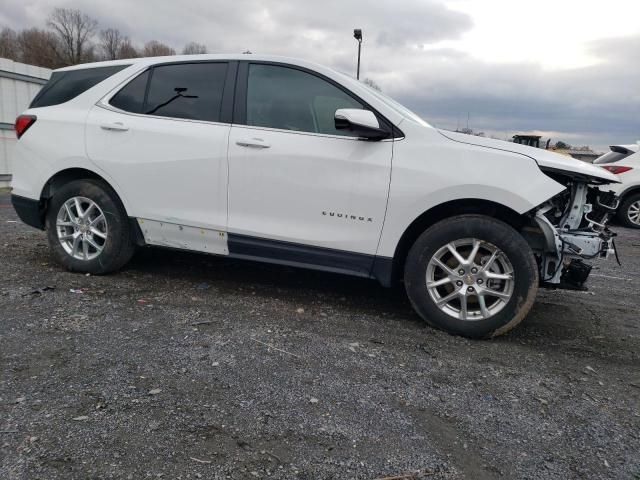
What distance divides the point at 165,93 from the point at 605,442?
152 inches

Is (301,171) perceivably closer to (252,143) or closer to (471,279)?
(252,143)

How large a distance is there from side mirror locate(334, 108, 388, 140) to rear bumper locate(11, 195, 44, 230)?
2882 mm

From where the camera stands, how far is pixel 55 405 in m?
2.31

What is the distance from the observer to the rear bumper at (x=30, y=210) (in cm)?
434

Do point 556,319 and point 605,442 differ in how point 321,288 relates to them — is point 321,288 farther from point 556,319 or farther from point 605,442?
point 605,442

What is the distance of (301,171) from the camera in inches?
140

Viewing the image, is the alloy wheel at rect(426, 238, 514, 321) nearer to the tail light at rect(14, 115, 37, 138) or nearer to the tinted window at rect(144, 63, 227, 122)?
the tinted window at rect(144, 63, 227, 122)

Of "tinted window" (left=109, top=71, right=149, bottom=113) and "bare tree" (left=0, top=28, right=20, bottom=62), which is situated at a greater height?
"bare tree" (left=0, top=28, right=20, bottom=62)

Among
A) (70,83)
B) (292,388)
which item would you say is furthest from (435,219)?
(70,83)

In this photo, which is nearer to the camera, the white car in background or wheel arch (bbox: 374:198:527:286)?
wheel arch (bbox: 374:198:527:286)

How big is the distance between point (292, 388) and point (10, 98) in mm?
13121

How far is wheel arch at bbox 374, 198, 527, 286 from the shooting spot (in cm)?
341

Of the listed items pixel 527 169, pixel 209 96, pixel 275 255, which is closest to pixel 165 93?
pixel 209 96

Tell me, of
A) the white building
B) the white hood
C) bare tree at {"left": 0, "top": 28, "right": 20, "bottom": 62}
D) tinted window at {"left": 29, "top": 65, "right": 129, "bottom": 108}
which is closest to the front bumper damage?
the white hood
